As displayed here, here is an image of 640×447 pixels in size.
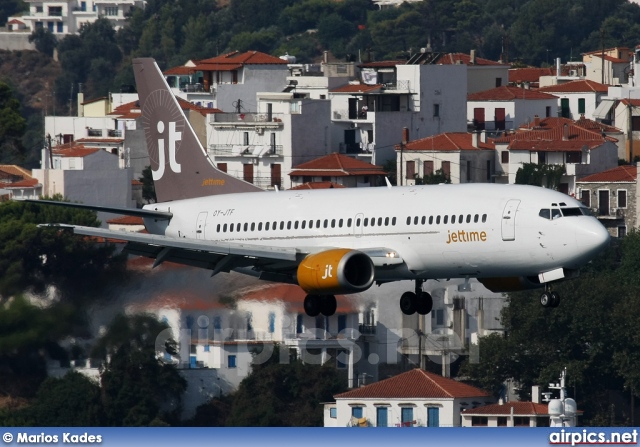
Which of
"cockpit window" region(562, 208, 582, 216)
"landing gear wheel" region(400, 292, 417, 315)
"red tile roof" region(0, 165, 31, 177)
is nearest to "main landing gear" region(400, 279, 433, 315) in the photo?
"landing gear wheel" region(400, 292, 417, 315)

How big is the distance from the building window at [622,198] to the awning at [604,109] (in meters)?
38.5

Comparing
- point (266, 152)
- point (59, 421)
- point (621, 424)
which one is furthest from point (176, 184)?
point (266, 152)

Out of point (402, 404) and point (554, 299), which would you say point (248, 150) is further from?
point (554, 299)

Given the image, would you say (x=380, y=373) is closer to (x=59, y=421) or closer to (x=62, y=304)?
(x=59, y=421)

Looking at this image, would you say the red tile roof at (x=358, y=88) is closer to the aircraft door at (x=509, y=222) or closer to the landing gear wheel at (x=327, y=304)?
the landing gear wheel at (x=327, y=304)

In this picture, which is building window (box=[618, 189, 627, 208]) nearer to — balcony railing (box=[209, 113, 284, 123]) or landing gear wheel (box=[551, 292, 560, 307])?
balcony railing (box=[209, 113, 284, 123])

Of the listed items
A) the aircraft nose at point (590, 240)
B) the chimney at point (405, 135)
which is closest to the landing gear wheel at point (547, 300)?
the aircraft nose at point (590, 240)

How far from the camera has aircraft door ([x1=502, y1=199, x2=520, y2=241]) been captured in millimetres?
58125

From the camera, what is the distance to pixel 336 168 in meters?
152

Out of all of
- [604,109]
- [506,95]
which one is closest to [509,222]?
[506,95]

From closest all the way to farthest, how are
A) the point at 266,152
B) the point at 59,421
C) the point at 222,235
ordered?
1. the point at 222,235
2. the point at 59,421
3. the point at 266,152

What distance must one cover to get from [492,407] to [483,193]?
55312 millimetres

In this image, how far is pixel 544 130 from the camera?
16375 centimetres

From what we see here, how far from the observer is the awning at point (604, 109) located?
185875 millimetres
